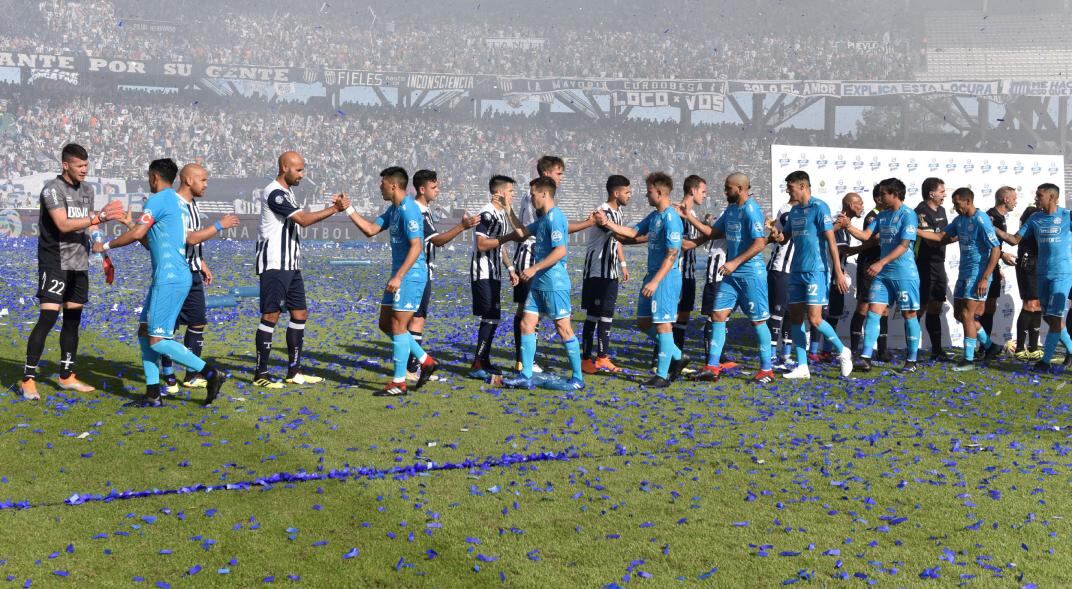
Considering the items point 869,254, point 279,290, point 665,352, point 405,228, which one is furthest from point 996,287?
point 279,290

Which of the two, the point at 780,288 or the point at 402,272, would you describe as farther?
the point at 780,288

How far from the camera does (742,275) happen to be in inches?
349

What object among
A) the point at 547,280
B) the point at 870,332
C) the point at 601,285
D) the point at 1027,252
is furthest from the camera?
the point at 1027,252

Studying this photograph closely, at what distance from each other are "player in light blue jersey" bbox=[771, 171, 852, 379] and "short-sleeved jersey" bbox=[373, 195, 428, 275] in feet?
12.3

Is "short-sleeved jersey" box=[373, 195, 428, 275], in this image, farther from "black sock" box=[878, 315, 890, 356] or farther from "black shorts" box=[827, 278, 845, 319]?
"black sock" box=[878, 315, 890, 356]

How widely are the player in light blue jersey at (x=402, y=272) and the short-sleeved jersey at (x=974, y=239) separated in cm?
632

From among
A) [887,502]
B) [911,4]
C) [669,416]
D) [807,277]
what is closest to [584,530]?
[887,502]

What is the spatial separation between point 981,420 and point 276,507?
5661mm

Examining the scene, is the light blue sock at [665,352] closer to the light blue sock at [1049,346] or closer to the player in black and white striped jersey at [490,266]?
the player in black and white striped jersey at [490,266]

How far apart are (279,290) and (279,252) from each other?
1.12 ft

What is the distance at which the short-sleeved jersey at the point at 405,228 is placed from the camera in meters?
7.95

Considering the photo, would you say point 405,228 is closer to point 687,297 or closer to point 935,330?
point 687,297

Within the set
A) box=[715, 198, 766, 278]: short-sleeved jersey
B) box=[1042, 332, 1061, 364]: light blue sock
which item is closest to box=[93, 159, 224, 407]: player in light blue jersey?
box=[715, 198, 766, 278]: short-sleeved jersey

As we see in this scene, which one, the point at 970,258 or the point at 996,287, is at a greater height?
the point at 970,258
